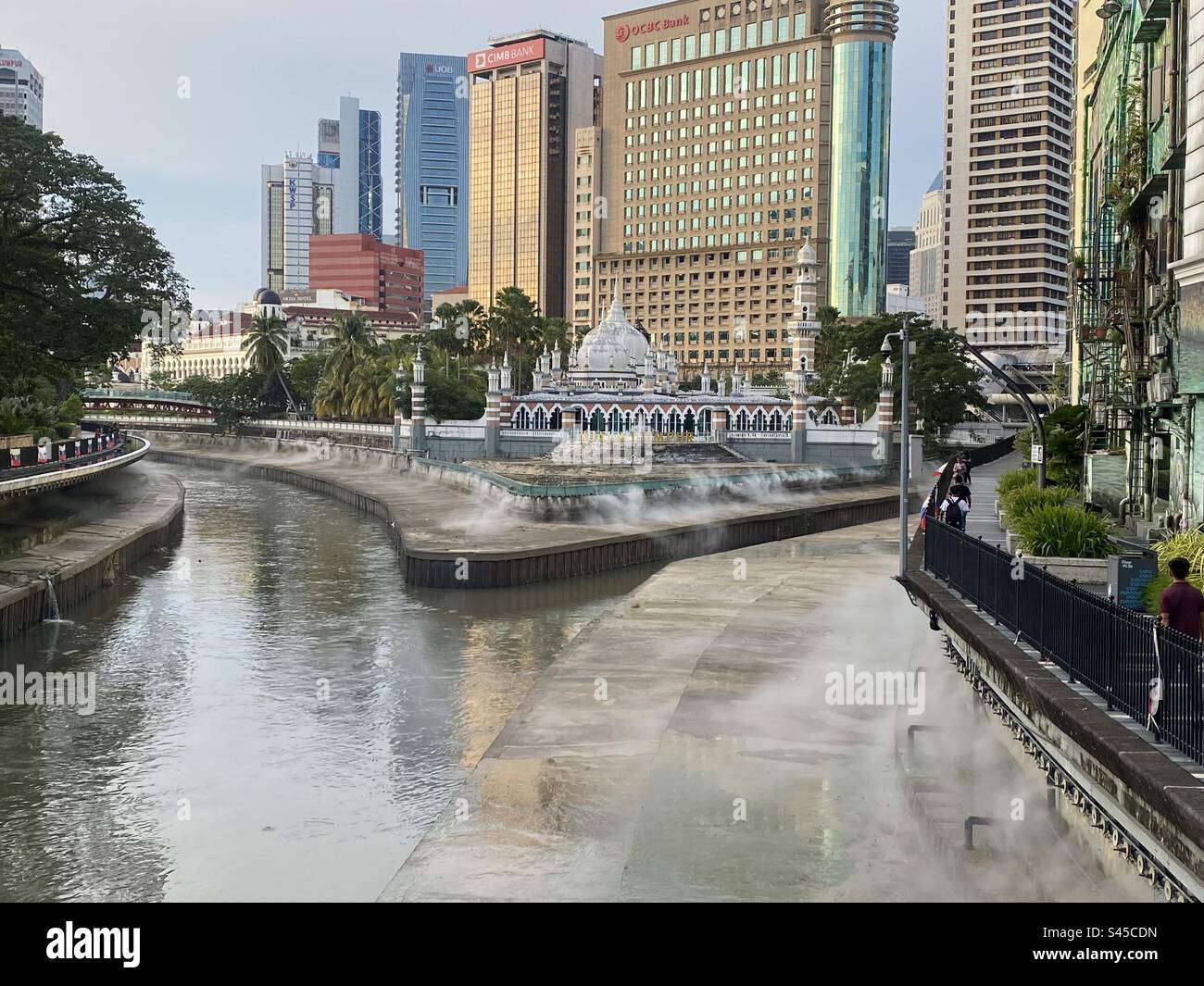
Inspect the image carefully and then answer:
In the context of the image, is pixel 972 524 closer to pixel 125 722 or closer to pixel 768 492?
pixel 125 722

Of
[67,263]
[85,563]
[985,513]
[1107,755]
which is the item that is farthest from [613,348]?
[1107,755]

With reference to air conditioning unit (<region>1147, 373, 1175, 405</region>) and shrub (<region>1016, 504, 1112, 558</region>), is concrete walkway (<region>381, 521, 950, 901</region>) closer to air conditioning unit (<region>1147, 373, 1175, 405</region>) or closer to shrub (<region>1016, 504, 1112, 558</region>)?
shrub (<region>1016, 504, 1112, 558</region>)

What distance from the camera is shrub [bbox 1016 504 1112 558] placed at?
71.1 feet

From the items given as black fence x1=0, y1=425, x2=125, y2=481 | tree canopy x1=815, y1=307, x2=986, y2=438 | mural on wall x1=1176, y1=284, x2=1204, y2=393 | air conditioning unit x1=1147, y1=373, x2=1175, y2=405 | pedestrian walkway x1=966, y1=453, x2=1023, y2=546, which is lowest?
pedestrian walkway x1=966, y1=453, x2=1023, y2=546

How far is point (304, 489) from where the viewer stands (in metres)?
83.6

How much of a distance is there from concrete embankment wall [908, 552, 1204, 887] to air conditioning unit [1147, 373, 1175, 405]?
428 inches

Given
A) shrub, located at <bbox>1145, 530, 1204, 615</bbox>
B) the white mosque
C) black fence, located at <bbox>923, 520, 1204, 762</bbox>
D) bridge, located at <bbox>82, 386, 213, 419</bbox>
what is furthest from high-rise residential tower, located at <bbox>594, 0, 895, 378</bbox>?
shrub, located at <bbox>1145, 530, 1204, 615</bbox>

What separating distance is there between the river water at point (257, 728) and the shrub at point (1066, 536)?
10.2m

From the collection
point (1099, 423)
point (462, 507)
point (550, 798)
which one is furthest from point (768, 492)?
point (550, 798)

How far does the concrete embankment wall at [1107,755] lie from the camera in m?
9.88

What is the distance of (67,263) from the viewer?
4875 cm

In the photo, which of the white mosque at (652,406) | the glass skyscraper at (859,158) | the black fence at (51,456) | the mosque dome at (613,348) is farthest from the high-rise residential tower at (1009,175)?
the black fence at (51,456)

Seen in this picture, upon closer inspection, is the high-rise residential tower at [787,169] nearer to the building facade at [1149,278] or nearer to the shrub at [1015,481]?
the shrub at [1015,481]
